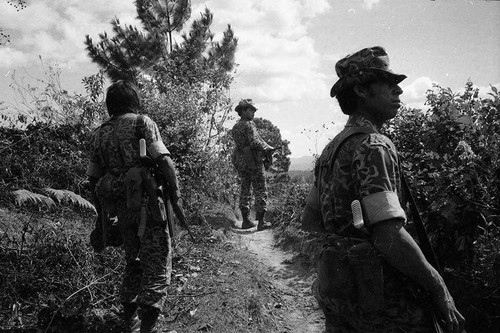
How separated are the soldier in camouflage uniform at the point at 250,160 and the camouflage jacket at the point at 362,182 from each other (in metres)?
5.44

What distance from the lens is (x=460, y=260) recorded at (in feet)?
10.4

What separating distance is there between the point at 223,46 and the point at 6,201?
1119 centimetres

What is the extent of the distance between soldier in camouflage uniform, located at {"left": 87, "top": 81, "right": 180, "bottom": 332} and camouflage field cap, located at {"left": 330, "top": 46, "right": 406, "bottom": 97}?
1.66 meters

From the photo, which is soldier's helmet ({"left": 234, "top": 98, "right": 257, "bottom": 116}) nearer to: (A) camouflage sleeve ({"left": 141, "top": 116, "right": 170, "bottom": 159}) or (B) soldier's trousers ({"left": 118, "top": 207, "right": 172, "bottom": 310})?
(A) camouflage sleeve ({"left": 141, "top": 116, "right": 170, "bottom": 159})

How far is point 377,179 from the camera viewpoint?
1.51 m

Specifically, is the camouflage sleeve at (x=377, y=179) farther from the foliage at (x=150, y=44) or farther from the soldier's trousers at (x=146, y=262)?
the foliage at (x=150, y=44)

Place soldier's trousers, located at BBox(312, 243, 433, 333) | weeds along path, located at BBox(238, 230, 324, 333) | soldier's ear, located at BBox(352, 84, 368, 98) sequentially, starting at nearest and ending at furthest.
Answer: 1. soldier's trousers, located at BBox(312, 243, 433, 333)
2. soldier's ear, located at BBox(352, 84, 368, 98)
3. weeds along path, located at BBox(238, 230, 324, 333)

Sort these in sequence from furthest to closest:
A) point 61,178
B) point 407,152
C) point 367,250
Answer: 1. point 61,178
2. point 407,152
3. point 367,250

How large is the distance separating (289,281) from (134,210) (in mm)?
2832

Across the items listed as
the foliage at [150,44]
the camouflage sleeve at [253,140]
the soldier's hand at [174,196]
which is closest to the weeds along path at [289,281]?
the camouflage sleeve at [253,140]

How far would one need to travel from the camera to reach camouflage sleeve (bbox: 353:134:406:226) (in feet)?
4.80

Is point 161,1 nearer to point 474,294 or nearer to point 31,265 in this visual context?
point 31,265

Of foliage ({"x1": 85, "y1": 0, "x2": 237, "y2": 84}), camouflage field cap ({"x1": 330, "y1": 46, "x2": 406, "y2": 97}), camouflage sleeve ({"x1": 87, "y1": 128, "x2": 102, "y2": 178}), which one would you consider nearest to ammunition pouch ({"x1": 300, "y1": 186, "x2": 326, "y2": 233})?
camouflage field cap ({"x1": 330, "y1": 46, "x2": 406, "y2": 97})

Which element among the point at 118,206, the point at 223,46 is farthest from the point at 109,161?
the point at 223,46
